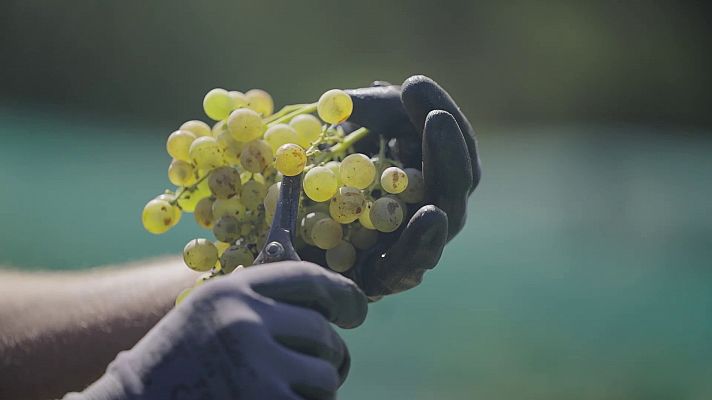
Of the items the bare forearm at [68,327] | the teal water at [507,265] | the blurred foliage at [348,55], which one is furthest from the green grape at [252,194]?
the blurred foliage at [348,55]

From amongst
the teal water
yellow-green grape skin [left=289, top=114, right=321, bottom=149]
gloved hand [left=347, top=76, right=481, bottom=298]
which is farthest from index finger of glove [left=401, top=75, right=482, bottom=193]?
the teal water

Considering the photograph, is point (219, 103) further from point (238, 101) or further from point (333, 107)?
point (333, 107)

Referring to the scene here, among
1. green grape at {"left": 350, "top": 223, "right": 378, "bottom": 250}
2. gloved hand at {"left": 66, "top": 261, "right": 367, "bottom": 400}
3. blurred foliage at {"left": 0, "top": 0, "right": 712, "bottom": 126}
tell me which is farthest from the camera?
blurred foliage at {"left": 0, "top": 0, "right": 712, "bottom": 126}

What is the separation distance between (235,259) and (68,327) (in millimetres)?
545

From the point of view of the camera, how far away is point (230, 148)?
0.77m

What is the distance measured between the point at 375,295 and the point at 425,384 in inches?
38.0

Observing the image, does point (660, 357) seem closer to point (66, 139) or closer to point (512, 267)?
point (512, 267)


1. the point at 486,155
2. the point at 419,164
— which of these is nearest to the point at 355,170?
the point at 419,164

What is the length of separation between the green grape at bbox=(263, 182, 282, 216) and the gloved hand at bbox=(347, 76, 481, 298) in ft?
0.41

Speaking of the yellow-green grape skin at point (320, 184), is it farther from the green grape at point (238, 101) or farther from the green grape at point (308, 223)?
the green grape at point (238, 101)

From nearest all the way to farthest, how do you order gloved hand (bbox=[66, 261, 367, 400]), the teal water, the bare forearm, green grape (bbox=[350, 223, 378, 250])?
1. gloved hand (bbox=[66, 261, 367, 400])
2. green grape (bbox=[350, 223, 378, 250])
3. the bare forearm
4. the teal water

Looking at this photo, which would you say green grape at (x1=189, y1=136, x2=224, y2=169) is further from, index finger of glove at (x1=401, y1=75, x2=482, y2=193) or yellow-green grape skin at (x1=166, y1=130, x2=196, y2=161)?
index finger of glove at (x1=401, y1=75, x2=482, y2=193)

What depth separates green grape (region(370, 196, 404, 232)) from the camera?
28.1 inches

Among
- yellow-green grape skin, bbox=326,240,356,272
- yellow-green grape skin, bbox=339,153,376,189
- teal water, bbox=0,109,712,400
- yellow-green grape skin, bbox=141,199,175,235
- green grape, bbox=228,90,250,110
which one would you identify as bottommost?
teal water, bbox=0,109,712,400
